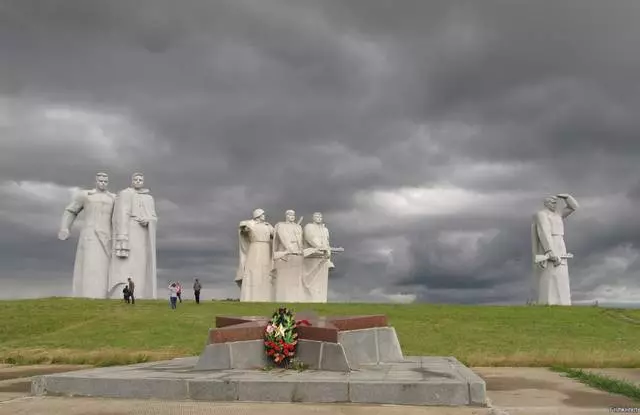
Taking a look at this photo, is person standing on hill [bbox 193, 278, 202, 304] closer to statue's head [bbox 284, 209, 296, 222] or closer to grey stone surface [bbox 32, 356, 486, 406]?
statue's head [bbox 284, 209, 296, 222]

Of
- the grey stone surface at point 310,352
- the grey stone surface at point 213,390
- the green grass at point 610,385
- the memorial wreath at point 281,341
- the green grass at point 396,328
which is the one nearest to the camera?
the grey stone surface at point 213,390

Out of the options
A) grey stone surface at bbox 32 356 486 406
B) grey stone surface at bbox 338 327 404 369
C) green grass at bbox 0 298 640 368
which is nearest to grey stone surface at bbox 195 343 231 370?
grey stone surface at bbox 32 356 486 406

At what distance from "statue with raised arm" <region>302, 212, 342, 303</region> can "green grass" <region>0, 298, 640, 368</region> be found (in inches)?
186

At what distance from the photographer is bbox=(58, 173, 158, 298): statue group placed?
34688 millimetres

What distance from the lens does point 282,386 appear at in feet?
30.8

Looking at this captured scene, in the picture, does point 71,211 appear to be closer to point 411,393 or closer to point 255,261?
point 255,261

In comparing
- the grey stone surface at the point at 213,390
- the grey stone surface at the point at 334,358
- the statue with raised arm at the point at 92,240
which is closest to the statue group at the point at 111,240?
the statue with raised arm at the point at 92,240

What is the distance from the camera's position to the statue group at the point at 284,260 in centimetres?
3416

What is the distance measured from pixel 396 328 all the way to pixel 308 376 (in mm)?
13542

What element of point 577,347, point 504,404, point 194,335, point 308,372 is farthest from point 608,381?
point 194,335

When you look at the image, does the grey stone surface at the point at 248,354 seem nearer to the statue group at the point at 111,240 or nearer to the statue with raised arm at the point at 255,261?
the statue with raised arm at the point at 255,261

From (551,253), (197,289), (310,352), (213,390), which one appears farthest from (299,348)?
(551,253)

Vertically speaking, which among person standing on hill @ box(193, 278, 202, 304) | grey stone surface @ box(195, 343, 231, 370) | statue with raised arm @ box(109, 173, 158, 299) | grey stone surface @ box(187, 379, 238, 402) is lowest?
grey stone surface @ box(187, 379, 238, 402)

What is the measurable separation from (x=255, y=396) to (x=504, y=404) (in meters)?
3.56
